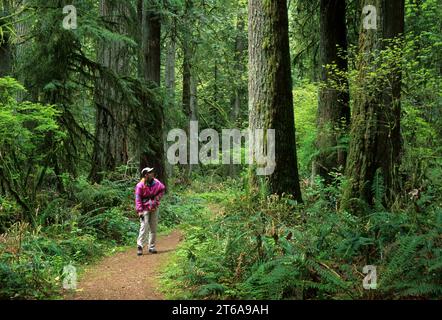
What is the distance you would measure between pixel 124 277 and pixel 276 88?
456 centimetres

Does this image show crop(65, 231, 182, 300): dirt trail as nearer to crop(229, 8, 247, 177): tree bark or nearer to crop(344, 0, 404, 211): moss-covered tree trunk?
crop(344, 0, 404, 211): moss-covered tree trunk

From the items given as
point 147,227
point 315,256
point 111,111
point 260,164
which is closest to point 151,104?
point 111,111

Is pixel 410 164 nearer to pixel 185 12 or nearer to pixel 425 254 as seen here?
pixel 425 254

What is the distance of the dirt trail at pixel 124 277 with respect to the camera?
255 inches

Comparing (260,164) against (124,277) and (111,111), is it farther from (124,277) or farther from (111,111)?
(111,111)

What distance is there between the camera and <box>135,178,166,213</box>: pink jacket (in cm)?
938

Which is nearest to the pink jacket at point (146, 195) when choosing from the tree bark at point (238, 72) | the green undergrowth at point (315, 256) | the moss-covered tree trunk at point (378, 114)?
the green undergrowth at point (315, 256)

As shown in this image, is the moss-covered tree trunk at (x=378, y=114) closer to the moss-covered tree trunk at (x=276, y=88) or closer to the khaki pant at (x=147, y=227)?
the moss-covered tree trunk at (x=276, y=88)

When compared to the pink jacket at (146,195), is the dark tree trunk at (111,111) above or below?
above

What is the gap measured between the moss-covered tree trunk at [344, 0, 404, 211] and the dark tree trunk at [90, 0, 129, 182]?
21.3ft

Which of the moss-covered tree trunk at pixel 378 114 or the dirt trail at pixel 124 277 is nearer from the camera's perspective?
the dirt trail at pixel 124 277

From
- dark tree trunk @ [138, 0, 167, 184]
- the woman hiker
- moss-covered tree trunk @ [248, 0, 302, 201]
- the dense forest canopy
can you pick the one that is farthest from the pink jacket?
dark tree trunk @ [138, 0, 167, 184]

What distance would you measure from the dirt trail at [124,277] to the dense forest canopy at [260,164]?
415mm

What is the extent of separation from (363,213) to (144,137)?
6960 mm
